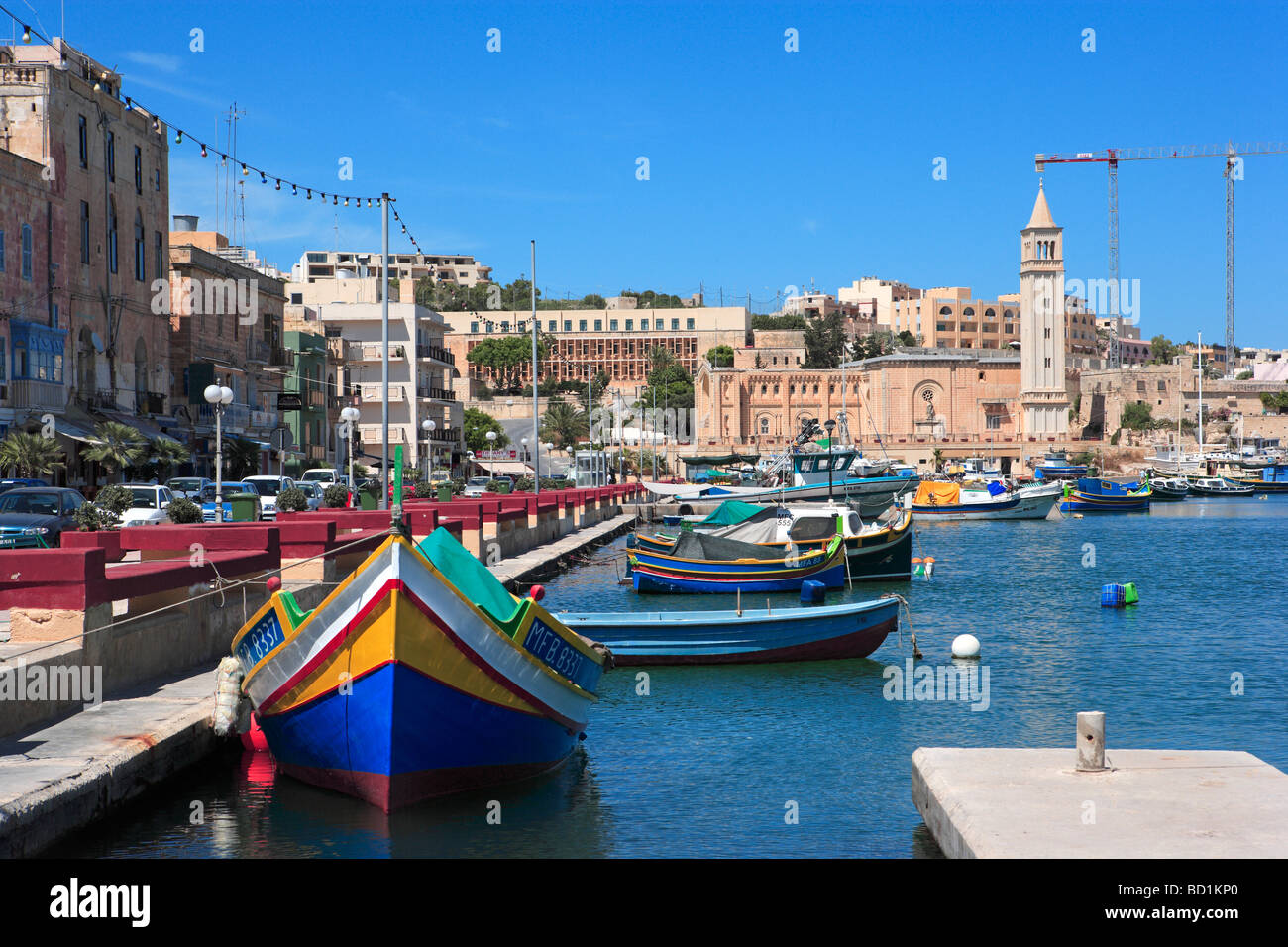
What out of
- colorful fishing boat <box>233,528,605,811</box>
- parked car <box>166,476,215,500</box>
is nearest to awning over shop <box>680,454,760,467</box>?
parked car <box>166,476,215,500</box>

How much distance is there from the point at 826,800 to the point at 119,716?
6.37 meters

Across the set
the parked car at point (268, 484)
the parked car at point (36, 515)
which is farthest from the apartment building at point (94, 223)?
the parked car at point (36, 515)

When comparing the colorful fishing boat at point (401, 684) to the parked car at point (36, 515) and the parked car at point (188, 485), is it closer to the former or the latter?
the parked car at point (36, 515)

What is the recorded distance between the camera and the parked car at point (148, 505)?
2583 centimetres

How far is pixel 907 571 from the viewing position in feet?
109

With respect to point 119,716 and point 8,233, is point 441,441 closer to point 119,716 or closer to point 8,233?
point 8,233

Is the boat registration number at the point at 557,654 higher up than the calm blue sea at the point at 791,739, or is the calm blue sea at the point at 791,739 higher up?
the boat registration number at the point at 557,654

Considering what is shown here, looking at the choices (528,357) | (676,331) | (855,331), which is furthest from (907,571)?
(855,331)

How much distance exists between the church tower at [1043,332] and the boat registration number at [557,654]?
125m

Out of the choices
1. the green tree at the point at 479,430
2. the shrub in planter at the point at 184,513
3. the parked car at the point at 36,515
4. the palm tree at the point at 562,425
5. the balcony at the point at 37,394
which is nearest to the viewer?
the parked car at the point at 36,515

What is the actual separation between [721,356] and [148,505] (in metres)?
116

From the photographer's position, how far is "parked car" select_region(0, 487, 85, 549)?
64.6 ft

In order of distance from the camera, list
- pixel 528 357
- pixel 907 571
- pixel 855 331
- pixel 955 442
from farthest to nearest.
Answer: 1. pixel 855 331
2. pixel 528 357
3. pixel 955 442
4. pixel 907 571

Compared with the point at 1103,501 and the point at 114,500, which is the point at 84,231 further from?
the point at 1103,501
